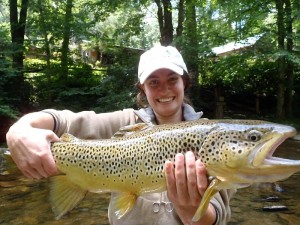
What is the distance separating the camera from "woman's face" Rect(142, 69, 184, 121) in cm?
305

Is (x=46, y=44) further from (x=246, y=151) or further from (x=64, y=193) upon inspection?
(x=246, y=151)

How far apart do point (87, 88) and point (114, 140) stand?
15243mm

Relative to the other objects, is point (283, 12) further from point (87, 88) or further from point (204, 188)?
point (204, 188)

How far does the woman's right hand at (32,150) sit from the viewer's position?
2436 millimetres

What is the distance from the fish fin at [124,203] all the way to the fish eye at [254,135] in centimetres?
85

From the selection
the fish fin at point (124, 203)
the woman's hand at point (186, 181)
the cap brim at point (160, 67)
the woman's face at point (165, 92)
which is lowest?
the fish fin at point (124, 203)

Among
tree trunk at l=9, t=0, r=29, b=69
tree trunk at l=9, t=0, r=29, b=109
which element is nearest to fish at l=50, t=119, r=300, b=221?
tree trunk at l=9, t=0, r=29, b=109

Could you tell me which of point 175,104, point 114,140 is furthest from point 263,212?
point 114,140

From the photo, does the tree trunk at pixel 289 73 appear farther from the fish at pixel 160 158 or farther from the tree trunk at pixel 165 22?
the fish at pixel 160 158

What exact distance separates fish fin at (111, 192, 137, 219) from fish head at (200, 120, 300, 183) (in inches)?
23.1

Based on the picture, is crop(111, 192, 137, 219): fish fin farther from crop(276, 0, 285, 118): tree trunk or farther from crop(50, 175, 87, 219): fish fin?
crop(276, 0, 285, 118): tree trunk

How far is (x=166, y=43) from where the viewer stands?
62.6 ft

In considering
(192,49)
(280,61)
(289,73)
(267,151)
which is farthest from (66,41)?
(267,151)

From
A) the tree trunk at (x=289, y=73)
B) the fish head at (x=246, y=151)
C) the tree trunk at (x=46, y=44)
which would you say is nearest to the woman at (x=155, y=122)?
the fish head at (x=246, y=151)
